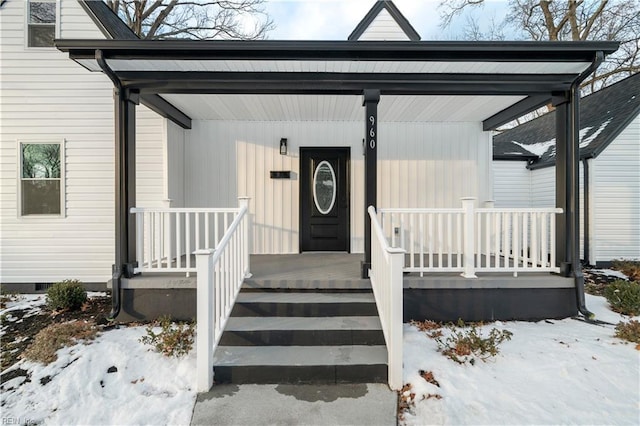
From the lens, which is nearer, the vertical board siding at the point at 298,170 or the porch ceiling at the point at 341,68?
the porch ceiling at the point at 341,68

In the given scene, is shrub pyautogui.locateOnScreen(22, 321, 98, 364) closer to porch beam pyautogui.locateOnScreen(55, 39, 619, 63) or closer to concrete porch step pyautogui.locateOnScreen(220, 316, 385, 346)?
concrete porch step pyautogui.locateOnScreen(220, 316, 385, 346)

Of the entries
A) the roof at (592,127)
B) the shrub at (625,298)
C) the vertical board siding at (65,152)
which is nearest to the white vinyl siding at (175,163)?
the vertical board siding at (65,152)

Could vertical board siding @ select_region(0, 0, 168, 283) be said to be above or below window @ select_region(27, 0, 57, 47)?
below

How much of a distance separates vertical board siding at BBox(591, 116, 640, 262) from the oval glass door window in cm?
541

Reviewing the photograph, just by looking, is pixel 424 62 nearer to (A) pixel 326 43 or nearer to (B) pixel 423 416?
(A) pixel 326 43

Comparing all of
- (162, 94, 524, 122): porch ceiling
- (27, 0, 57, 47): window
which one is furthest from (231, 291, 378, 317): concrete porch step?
(27, 0, 57, 47): window

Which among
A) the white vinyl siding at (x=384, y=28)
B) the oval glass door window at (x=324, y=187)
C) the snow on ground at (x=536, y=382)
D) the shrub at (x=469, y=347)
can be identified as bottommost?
the snow on ground at (x=536, y=382)

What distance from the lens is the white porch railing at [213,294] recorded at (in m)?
2.47

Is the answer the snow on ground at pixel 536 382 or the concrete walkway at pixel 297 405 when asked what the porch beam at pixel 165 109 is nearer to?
the concrete walkway at pixel 297 405

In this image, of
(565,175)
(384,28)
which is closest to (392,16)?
(384,28)

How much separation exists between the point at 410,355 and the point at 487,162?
4078mm

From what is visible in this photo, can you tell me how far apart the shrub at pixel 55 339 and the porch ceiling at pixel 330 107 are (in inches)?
115

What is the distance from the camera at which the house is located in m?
3.13

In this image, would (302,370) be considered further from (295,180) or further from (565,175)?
(565,175)
